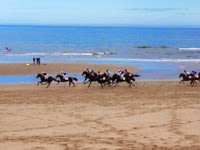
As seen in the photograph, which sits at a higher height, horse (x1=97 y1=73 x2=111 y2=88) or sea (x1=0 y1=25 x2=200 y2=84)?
sea (x1=0 y1=25 x2=200 y2=84)

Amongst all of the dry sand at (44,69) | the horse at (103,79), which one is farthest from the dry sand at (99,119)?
the dry sand at (44,69)

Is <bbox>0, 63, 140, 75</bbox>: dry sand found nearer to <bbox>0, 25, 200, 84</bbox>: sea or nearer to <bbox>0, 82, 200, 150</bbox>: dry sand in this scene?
<bbox>0, 25, 200, 84</bbox>: sea

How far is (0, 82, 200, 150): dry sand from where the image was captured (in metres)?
12.7

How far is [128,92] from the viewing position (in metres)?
25.0

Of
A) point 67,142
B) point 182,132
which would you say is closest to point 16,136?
point 67,142

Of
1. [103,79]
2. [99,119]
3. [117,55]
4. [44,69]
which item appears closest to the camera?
[99,119]

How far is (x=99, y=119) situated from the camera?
53.8ft

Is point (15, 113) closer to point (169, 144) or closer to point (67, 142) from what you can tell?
point (67, 142)

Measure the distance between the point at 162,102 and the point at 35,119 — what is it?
23.4ft

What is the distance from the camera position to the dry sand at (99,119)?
12.7 meters

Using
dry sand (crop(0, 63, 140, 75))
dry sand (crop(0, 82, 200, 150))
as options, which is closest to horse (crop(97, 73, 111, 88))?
dry sand (crop(0, 82, 200, 150))

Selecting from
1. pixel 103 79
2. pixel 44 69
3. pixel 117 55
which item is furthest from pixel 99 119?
pixel 117 55

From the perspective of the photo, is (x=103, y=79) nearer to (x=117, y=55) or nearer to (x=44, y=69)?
(x=44, y=69)

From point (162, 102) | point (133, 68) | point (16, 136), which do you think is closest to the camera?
point (16, 136)
